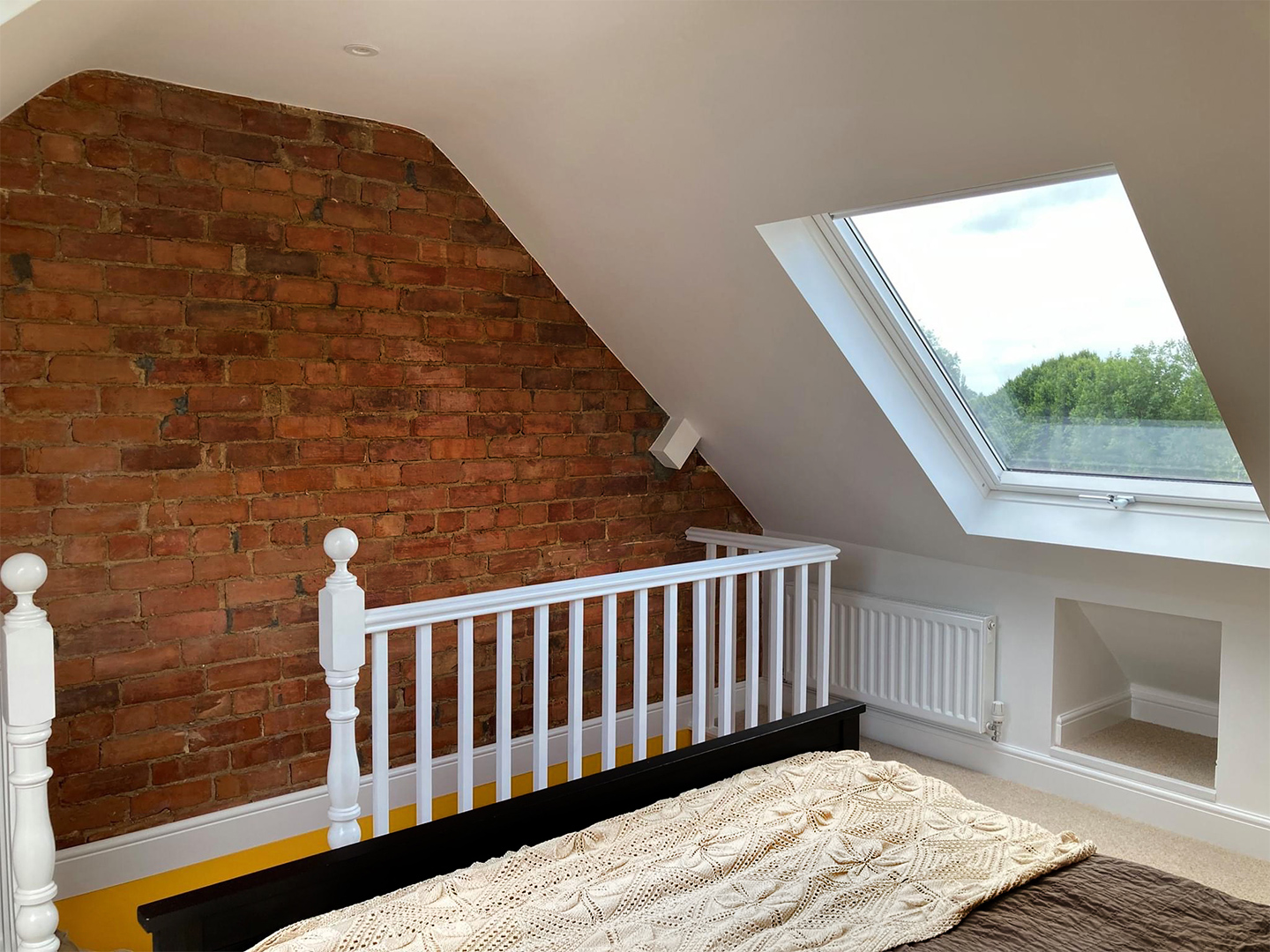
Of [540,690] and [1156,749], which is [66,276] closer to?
[540,690]

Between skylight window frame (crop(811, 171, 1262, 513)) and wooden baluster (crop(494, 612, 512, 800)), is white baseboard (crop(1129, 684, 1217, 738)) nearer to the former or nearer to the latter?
skylight window frame (crop(811, 171, 1262, 513))

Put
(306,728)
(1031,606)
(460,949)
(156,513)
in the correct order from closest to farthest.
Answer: (460,949) → (156,513) → (306,728) → (1031,606)

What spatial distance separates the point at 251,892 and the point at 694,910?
2.26 feet

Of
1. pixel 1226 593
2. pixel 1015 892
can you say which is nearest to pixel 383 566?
pixel 1015 892

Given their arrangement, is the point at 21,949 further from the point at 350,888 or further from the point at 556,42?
the point at 556,42

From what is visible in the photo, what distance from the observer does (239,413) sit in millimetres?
3033

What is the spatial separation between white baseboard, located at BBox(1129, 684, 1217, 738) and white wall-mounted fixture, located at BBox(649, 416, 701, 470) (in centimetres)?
210

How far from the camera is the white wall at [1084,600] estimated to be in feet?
10.0

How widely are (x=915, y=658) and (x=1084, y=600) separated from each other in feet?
2.39

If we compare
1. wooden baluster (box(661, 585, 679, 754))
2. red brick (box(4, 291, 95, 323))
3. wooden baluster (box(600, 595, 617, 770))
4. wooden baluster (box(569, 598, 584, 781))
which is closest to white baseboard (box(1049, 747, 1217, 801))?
wooden baluster (box(661, 585, 679, 754))

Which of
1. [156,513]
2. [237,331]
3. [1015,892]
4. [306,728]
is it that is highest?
[237,331]

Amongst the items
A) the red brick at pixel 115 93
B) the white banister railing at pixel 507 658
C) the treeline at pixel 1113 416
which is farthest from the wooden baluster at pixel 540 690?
the red brick at pixel 115 93

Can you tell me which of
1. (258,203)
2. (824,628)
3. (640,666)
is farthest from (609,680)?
(258,203)

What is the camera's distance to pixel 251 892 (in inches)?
58.5
